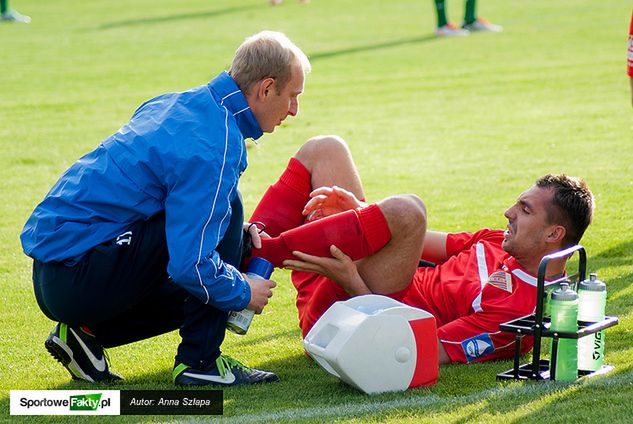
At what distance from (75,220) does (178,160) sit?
0.56 metres

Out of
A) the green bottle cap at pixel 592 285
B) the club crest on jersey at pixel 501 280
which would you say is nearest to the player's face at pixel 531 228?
the club crest on jersey at pixel 501 280

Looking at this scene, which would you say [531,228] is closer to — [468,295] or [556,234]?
[556,234]

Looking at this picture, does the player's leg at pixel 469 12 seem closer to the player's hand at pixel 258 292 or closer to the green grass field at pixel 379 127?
the green grass field at pixel 379 127

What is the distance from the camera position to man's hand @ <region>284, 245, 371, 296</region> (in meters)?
5.21

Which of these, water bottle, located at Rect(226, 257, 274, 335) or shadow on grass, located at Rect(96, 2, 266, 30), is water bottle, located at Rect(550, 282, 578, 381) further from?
shadow on grass, located at Rect(96, 2, 266, 30)

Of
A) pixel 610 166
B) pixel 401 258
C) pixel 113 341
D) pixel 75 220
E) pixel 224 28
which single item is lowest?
pixel 224 28

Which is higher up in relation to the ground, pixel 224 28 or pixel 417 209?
pixel 417 209

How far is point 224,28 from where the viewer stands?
2664 cm

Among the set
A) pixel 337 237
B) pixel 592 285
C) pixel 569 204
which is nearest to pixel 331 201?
pixel 337 237

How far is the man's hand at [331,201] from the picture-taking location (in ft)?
18.6

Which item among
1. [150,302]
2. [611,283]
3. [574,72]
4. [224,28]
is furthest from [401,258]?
[224,28]

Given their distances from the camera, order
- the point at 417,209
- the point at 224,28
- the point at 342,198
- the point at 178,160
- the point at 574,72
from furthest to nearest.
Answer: the point at 224,28
the point at 574,72
the point at 342,198
the point at 417,209
the point at 178,160

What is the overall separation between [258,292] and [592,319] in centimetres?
149

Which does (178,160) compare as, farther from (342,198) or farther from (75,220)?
(342,198)
